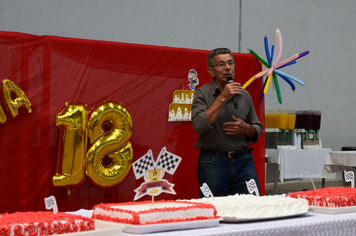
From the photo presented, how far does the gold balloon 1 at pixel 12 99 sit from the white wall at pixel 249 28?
9.93ft

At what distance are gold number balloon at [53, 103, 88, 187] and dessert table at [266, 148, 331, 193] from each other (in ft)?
10.5

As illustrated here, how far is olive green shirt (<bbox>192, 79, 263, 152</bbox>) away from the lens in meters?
2.84

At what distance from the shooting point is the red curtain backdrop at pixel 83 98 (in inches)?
156

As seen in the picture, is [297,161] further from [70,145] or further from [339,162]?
[70,145]

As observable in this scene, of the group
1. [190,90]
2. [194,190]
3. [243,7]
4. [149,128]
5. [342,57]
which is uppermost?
[243,7]

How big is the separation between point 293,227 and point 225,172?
3.80 feet

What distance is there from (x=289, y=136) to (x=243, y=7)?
3.08m

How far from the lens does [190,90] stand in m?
4.63

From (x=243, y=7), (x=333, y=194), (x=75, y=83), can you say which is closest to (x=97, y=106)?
(x=75, y=83)

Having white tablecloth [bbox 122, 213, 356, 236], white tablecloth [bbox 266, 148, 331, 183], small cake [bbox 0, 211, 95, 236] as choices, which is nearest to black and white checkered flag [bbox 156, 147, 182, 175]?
white tablecloth [bbox 122, 213, 356, 236]

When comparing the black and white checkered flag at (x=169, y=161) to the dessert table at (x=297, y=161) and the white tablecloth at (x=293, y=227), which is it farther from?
the dessert table at (x=297, y=161)

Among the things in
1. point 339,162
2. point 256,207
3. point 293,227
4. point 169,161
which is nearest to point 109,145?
point 169,161

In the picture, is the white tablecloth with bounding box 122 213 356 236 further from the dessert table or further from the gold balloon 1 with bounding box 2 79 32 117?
the dessert table

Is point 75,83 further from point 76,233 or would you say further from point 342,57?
point 342,57
